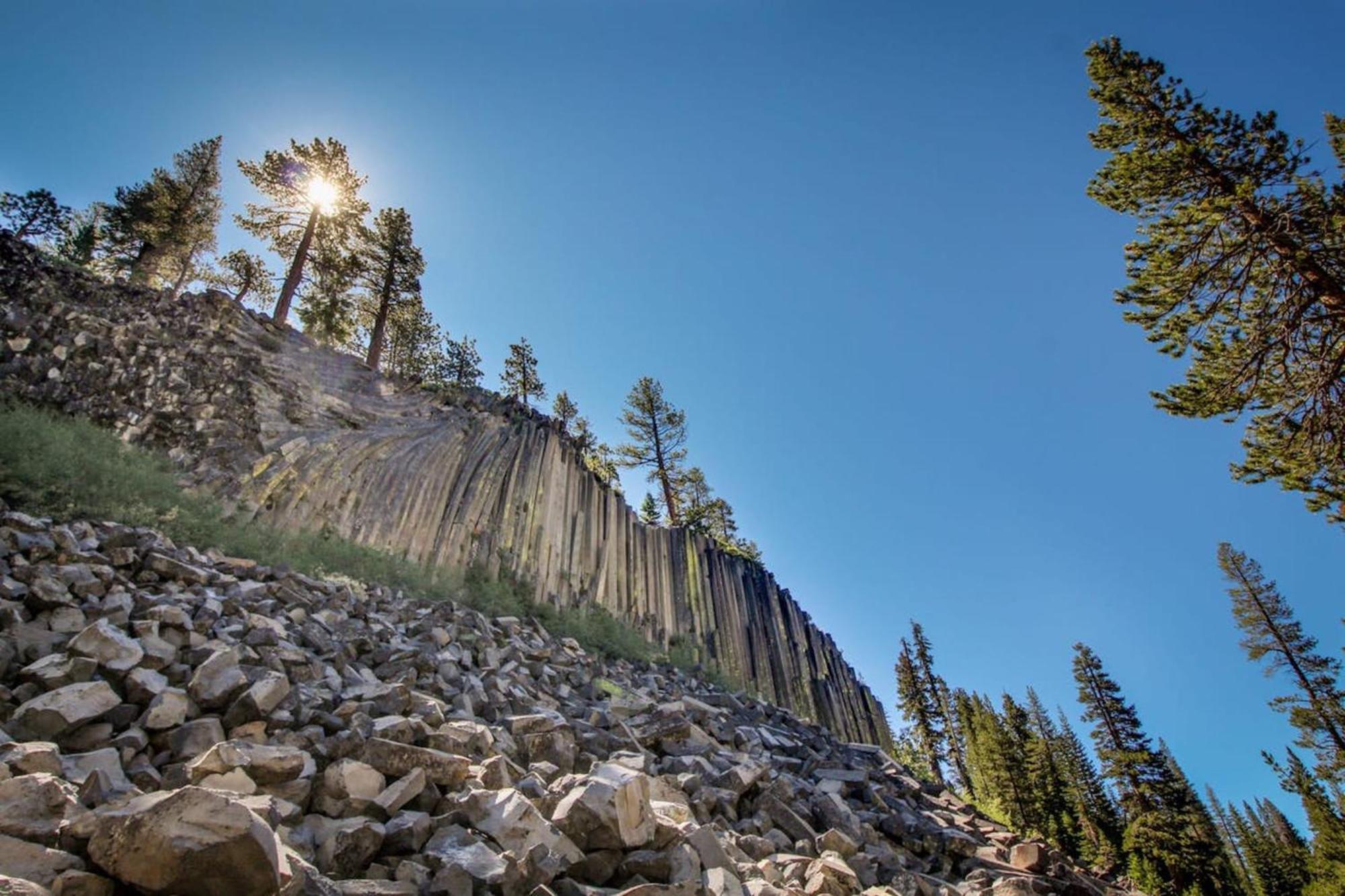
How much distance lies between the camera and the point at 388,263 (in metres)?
23.8

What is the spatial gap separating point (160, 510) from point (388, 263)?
57.2ft

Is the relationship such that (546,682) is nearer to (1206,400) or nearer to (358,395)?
(358,395)

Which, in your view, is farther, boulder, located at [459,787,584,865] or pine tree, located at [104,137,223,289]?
pine tree, located at [104,137,223,289]

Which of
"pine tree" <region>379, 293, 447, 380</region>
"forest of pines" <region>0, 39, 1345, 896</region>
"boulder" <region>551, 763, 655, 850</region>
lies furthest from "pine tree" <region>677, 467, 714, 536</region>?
"boulder" <region>551, 763, 655, 850</region>

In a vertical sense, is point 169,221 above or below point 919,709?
above

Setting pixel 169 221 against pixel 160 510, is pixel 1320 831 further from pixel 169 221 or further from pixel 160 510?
pixel 169 221

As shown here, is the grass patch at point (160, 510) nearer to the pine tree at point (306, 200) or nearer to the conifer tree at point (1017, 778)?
the pine tree at point (306, 200)

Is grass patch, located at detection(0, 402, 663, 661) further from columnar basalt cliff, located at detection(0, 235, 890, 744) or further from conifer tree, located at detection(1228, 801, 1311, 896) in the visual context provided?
conifer tree, located at detection(1228, 801, 1311, 896)

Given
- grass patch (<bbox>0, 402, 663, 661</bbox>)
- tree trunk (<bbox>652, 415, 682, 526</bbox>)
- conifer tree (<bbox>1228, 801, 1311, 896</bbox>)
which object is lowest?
conifer tree (<bbox>1228, 801, 1311, 896</bbox>)

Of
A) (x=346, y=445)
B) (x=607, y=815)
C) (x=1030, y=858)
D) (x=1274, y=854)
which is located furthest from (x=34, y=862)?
(x=1274, y=854)

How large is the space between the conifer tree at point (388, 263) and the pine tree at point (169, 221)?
1009cm

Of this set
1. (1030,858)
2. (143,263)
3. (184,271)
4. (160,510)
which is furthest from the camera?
(184,271)

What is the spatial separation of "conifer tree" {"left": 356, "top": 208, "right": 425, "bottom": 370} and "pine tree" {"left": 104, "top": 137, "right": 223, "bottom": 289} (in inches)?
397

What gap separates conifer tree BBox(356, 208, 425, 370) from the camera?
23469mm
